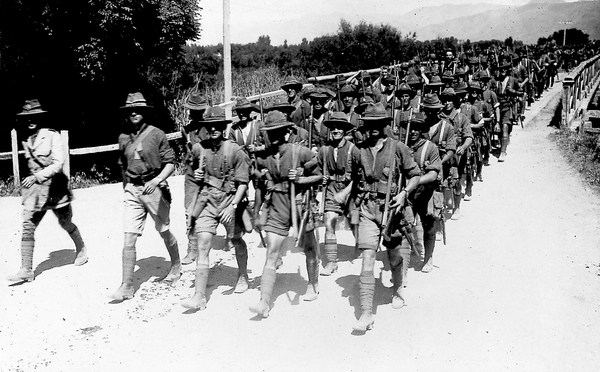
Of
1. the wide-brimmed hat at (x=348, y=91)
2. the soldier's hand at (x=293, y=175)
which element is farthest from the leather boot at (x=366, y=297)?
the wide-brimmed hat at (x=348, y=91)

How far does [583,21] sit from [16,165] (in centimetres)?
15920

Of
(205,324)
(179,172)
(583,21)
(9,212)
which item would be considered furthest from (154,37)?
(583,21)

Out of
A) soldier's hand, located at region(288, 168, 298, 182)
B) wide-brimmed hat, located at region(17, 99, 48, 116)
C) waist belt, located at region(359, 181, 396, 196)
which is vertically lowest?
waist belt, located at region(359, 181, 396, 196)

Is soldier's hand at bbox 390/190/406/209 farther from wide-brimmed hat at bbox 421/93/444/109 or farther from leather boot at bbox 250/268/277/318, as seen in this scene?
wide-brimmed hat at bbox 421/93/444/109

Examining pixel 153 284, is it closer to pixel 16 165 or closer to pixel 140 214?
pixel 140 214

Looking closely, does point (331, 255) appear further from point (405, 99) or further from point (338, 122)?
point (405, 99)

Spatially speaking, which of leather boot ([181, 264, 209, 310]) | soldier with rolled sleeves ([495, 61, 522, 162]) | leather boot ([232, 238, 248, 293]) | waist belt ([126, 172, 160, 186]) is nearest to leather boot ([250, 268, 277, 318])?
leather boot ([181, 264, 209, 310])

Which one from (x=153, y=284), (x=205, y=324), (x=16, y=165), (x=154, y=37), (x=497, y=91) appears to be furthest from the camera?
(x=154, y=37)

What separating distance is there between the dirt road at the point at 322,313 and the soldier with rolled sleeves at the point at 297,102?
1788 millimetres

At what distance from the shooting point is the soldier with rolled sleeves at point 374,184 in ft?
18.9

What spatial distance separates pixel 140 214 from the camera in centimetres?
667

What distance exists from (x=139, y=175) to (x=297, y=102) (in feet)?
11.0

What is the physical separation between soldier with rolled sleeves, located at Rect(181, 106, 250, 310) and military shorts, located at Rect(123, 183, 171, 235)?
522mm

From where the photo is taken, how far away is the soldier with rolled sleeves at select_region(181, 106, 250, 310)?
6258 mm
